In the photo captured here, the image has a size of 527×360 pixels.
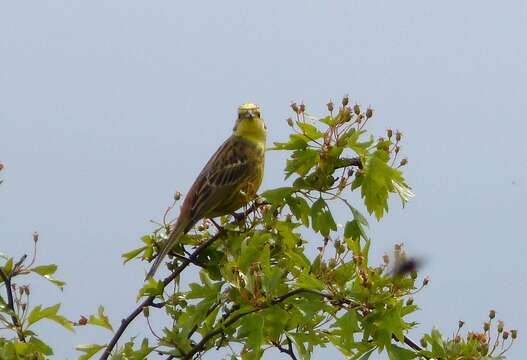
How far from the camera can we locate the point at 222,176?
6.54 m

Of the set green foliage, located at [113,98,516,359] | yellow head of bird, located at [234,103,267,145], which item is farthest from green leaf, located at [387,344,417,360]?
yellow head of bird, located at [234,103,267,145]

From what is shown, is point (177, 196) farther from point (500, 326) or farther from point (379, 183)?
point (500, 326)

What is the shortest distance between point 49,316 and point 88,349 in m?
0.28

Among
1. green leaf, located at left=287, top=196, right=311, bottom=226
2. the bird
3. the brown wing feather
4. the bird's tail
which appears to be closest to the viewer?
green leaf, located at left=287, top=196, right=311, bottom=226

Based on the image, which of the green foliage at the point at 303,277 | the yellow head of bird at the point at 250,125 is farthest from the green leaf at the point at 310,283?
the yellow head of bird at the point at 250,125

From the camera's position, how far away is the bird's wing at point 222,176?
6.20m

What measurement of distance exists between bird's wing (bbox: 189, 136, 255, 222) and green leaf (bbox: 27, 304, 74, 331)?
0.99m

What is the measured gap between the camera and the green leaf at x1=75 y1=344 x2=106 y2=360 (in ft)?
17.8

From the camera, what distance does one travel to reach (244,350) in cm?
527

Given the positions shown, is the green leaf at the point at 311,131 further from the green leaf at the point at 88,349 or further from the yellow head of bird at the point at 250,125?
the yellow head of bird at the point at 250,125

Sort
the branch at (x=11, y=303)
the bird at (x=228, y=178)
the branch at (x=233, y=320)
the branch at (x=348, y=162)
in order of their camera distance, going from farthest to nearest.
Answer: the bird at (x=228, y=178), the branch at (x=11, y=303), the branch at (x=348, y=162), the branch at (x=233, y=320)

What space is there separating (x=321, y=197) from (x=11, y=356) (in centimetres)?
177

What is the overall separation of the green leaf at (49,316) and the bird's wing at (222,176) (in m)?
0.99

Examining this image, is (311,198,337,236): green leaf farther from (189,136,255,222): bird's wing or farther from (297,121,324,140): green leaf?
(189,136,255,222): bird's wing
